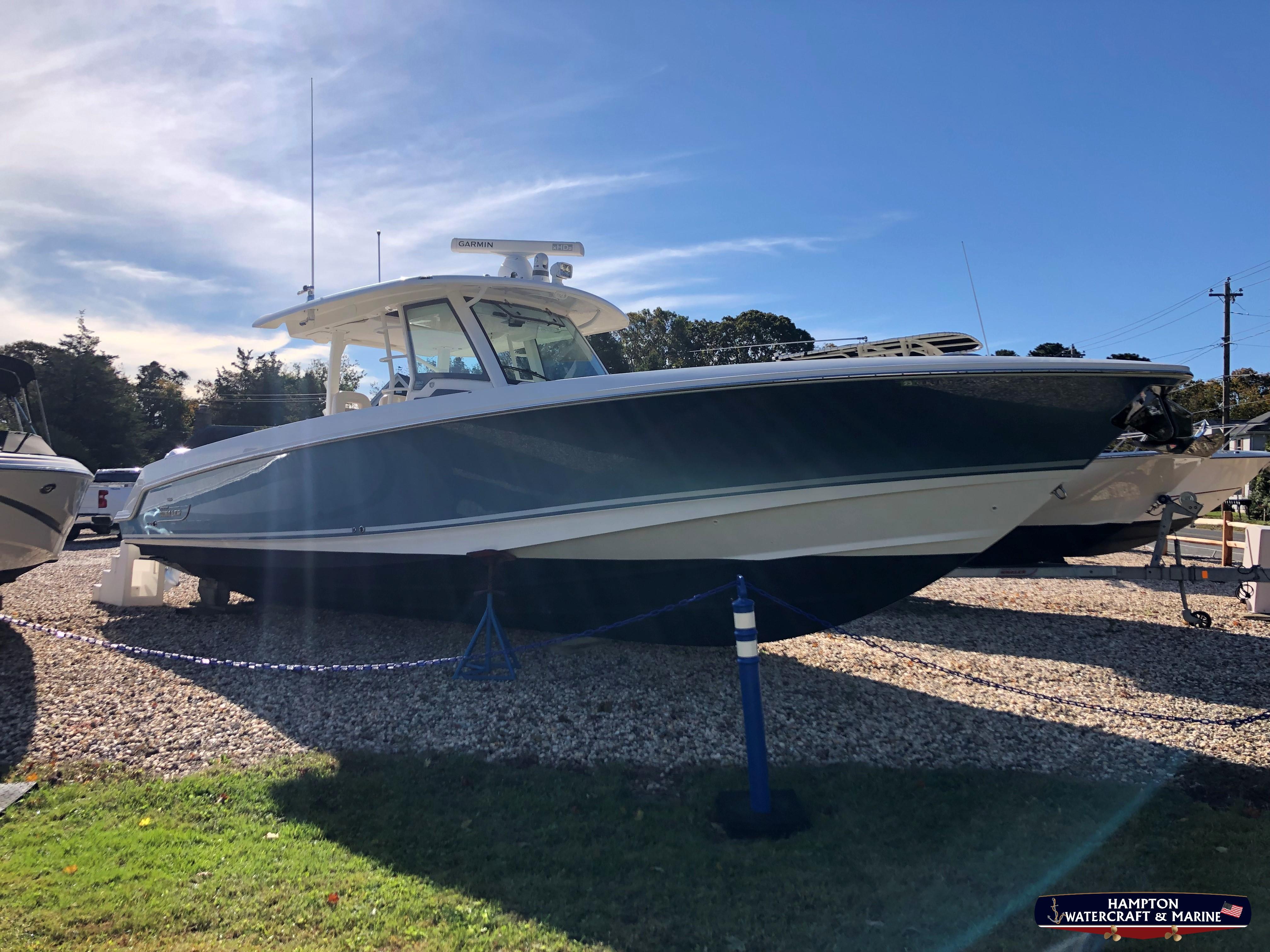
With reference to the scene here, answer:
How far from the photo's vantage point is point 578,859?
2.98m

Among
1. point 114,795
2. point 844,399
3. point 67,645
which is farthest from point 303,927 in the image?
point 67,645

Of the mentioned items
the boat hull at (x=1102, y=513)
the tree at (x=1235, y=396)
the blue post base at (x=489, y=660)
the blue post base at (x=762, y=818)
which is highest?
the tree at (x=1235, y=396)

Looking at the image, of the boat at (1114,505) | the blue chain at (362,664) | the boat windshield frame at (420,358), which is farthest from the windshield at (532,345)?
the boat at (1114,505)

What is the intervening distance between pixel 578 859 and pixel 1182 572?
5574mm

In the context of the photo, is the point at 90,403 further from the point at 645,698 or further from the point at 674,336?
the point at 645,698

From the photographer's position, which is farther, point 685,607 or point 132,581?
point 132,581

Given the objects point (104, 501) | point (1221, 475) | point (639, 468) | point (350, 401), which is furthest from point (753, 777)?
point (104, 501)

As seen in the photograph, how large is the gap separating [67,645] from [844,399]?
609 cm

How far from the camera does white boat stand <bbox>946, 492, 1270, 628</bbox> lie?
240 inches

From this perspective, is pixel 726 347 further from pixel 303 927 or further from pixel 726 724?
pixel 303 927

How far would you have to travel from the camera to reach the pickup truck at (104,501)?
16578 mm

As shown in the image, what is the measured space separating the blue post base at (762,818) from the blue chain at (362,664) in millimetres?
1000

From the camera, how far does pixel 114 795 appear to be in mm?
3518

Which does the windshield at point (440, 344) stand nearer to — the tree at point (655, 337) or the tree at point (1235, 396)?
the tree at point (655, 337)
